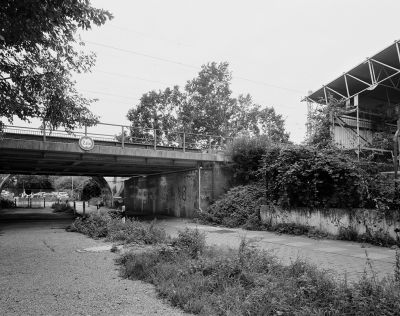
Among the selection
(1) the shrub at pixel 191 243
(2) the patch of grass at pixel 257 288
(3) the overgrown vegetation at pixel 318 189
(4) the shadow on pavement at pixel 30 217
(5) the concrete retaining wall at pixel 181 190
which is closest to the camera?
(2) the patch of grass at pixel 257 288

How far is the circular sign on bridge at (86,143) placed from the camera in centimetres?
1906

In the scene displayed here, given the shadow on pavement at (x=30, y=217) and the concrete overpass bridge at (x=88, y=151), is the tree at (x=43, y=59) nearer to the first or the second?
the concrete overpass bridge at (x=88, y=151)

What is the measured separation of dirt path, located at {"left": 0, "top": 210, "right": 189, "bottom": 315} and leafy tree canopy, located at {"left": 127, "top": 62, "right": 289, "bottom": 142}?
36853 millimetres

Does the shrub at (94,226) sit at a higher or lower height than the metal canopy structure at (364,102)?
lower

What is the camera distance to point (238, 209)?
18.9 metres

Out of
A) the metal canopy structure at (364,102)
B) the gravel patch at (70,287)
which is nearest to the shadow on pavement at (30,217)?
the gravel patch at (70,287)

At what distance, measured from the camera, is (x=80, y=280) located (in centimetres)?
677

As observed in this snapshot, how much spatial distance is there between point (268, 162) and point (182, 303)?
480 inches

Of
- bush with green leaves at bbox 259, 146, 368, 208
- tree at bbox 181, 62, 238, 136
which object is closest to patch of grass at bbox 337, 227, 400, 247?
bush with green leaves at bbox 259, 146, 368, 208

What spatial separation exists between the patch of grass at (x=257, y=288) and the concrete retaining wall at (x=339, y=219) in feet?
19.4

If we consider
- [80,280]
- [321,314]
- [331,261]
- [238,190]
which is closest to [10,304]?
[80,280]

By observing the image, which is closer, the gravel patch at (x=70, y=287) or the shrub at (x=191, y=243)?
the gravel patch at (x=70, y=287)

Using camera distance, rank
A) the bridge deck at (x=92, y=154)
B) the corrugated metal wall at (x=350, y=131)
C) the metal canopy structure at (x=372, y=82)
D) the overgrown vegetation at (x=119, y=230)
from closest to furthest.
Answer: the overgrown vegetation at (x=119, y=230), the bridge deck at (x=92, y=154), the metal canopy structure at (x=372, y=82), the corrugated metal wall at (x=350, y=131)

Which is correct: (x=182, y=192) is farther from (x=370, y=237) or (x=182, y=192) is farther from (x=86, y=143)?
(x=370, y=237)
